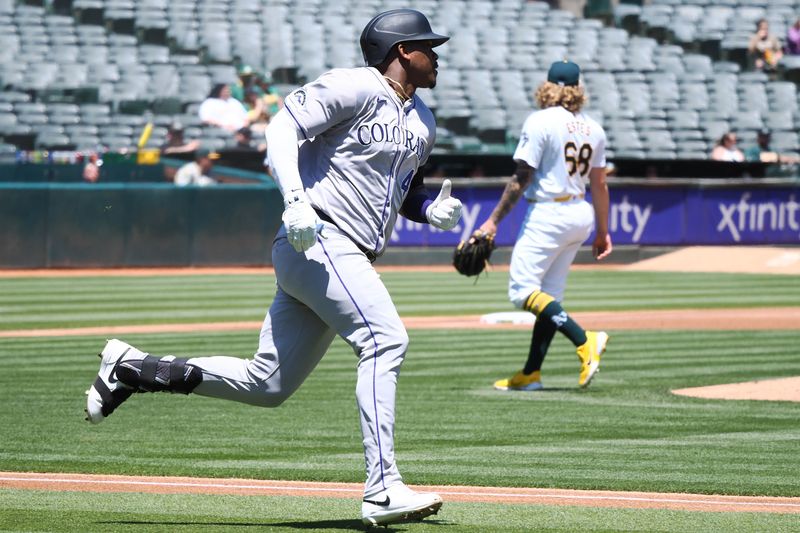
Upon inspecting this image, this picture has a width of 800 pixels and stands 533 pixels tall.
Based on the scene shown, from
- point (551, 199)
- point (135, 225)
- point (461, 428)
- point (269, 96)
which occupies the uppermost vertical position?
point (551, 199)

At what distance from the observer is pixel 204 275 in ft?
75.0

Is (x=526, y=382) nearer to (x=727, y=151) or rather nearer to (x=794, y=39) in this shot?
(x=727, y=151)

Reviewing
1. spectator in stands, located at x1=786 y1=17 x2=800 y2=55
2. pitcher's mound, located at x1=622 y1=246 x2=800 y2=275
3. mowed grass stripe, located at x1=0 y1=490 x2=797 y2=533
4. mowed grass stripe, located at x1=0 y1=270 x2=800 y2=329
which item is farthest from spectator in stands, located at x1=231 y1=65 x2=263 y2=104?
mowed grass stripe, located at x1=0 y1=490 x2=797 y2=533

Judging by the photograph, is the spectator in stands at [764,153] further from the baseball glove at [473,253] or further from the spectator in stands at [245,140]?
the baseball glove at [473,253]

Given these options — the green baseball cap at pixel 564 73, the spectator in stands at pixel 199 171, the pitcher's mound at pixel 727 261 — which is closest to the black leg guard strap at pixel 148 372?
the green baseball cap at pixel 564 73

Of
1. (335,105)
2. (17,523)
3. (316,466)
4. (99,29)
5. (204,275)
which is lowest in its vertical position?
(204,275)

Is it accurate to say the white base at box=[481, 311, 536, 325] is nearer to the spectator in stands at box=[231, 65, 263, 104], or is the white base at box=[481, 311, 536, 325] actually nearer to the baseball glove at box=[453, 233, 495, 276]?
the baseball glove at box=[453, 233, 495, 276]

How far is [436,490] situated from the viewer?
6.24 m

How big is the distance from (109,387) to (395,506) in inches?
52.7

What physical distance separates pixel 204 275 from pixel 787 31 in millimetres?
16889

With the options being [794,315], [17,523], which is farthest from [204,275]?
[17,523]

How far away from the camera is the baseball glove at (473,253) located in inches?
393

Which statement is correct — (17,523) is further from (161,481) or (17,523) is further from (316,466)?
(316,466)

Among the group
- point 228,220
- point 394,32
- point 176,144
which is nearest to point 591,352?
point 394,32
